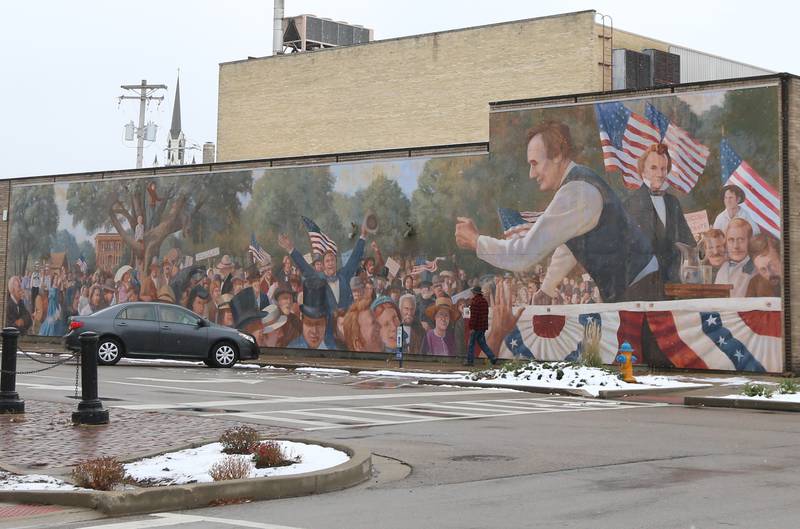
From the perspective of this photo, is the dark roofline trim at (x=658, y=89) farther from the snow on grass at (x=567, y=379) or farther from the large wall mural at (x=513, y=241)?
the snow on grass at (x=567, y=379)

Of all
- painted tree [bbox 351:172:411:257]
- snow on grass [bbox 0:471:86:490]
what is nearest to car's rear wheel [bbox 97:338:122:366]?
painted tree [bbox 351:172:411:257]

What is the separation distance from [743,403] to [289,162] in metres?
18.5

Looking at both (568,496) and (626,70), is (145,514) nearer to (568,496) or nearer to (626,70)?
(568,496)

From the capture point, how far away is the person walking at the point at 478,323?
28.4 m

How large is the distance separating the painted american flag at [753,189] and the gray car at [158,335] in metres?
12.2

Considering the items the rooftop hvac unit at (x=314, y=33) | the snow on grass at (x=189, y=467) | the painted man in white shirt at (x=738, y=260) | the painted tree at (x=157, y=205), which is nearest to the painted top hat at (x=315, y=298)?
the painted tree at (x=157, y=205)

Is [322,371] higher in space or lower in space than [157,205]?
lower

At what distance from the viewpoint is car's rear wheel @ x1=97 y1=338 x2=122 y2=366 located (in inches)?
1062

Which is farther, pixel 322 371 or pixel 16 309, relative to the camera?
pixel 16 309

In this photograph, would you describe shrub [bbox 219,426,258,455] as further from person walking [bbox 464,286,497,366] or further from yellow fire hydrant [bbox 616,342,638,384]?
person walking [bbox 464,286,497,366]

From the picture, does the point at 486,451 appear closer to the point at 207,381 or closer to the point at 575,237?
the point at 207,381

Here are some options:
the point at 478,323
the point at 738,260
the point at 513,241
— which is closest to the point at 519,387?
the point at 478,323

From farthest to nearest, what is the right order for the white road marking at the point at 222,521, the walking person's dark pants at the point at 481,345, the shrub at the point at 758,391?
the walking person's dark pants at the point at 481,345 < the shrub at the point at 758,391 < the white road marking at the point at 222,521

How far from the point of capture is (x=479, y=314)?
28.4m
